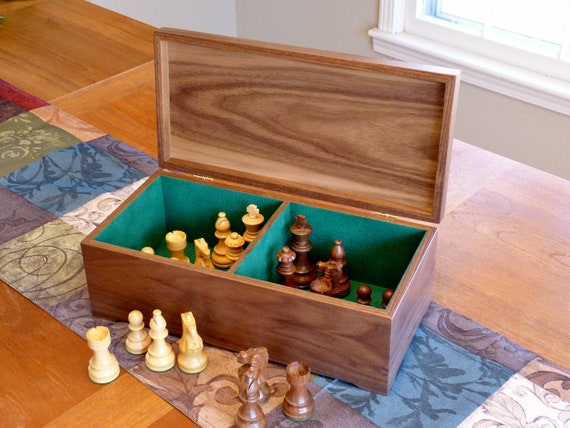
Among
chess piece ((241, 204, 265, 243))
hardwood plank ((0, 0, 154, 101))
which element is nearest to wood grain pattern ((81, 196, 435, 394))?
chess piece ((241, 204, 265, 243))

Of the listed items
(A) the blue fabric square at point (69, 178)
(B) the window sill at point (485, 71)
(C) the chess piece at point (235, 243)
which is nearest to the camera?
(C) the chess piece at point (235, 243)

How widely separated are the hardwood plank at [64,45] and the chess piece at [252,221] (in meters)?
0.82

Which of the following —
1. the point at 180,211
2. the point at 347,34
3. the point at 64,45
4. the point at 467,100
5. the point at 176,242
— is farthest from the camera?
the point at 347,34

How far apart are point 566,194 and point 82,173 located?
1.01 m

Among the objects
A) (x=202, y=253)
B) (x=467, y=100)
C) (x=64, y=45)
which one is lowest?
(x=467, y=100)

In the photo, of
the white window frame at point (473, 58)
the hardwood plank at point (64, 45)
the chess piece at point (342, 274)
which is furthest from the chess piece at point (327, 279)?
the white window frame at point (473, 58)

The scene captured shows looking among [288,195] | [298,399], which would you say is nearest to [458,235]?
[288,195]

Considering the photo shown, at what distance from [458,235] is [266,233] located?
409 millimetres

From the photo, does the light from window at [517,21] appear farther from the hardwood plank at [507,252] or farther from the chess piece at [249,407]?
the chess piece at [249,407]

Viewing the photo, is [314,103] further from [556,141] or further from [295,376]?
[556,141]

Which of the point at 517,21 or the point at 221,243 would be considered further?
the point at 517,21

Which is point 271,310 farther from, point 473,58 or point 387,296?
point 473,58

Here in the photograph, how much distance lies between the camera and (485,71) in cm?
282

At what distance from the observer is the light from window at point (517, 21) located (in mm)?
2688
